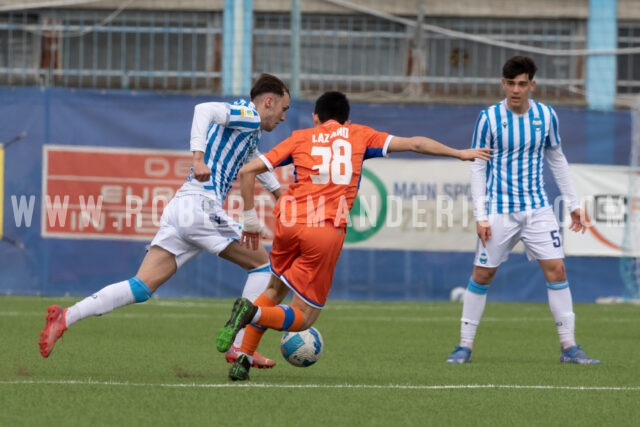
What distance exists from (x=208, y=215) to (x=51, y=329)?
1.18 m

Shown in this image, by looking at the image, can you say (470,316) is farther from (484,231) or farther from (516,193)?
(516,193)

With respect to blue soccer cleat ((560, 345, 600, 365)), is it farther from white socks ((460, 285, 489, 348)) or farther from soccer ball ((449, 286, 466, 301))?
soccer ball ((449, 286, 466, 301))

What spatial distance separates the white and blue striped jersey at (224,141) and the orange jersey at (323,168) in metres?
0.48

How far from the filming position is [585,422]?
19.4ft

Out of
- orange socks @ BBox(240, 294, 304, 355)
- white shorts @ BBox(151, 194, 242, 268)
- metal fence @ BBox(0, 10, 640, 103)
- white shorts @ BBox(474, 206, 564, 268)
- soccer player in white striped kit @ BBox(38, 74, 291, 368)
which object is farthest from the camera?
metal fence @ BBox(0, 10, 640, 103)

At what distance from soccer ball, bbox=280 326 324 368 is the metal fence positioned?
27.9ft

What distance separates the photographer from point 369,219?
14797 millimetres

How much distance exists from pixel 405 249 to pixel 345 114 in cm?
755

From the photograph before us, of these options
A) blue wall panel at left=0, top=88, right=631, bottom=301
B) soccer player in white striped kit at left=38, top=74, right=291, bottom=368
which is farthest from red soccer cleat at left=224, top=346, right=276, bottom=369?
blue wall panel at left=0, top=88, right=631, bottom=301

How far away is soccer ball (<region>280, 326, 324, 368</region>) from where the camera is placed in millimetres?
7426

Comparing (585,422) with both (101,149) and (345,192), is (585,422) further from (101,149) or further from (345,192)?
(101,149)

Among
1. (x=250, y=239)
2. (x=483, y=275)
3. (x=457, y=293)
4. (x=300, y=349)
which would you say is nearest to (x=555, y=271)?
(x=483, y=275)

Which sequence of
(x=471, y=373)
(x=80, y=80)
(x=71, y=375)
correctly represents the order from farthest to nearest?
(x=80, y=80), (x=471, y=373), (x=71, y=375)

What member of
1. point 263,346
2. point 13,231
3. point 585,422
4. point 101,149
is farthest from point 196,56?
point 585,422
